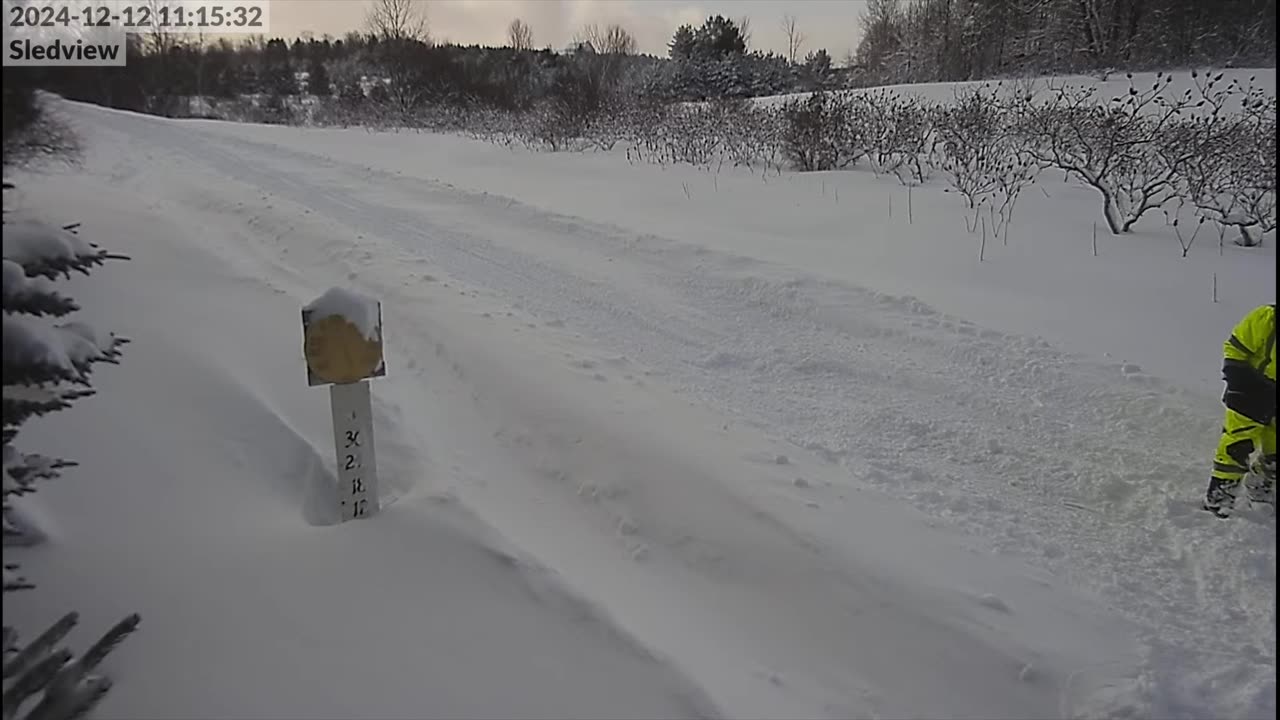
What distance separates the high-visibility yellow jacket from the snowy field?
44 cm

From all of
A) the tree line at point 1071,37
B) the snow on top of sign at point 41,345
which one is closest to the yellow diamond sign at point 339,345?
the snow on top of sign at point 41,345

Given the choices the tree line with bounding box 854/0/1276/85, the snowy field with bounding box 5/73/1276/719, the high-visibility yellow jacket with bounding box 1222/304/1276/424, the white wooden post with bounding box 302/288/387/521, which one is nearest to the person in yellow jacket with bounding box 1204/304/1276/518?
the high-visibility yellow jacket with bounding box 1222/304/1276/424

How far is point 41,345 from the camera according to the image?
130 cm

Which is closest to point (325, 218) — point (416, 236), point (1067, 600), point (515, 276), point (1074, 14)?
point (416, 236)

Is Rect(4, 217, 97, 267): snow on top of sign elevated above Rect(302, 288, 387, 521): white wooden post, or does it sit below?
above

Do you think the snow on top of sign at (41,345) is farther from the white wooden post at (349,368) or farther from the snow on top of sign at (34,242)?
the white wooden post at (349,368)

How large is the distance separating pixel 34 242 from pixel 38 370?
25 cm

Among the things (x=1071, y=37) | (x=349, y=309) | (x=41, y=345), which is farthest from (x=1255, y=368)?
(x=1071, y=37)

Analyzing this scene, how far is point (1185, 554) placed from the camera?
2.63 metres

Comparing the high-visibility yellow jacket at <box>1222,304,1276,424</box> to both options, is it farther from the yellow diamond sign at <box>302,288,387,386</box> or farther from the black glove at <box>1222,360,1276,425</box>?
the yellow diamond sign at <box>302,288,387,386</box>

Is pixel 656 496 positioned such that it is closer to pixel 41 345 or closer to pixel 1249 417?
pixel 41 345

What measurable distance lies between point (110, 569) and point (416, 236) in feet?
16.3

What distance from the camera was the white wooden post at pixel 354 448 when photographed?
7.46 ft

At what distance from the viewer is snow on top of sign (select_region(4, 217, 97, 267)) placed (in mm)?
1343
